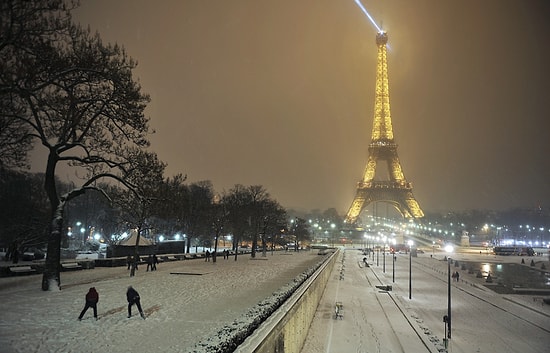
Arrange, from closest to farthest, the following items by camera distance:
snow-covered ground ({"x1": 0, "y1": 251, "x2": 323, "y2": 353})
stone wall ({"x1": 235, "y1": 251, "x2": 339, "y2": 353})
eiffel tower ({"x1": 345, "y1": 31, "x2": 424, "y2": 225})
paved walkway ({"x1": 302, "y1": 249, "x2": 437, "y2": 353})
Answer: stone wall ({"x1": 235, "y1": 251, "x2": 339, "y2": 353})
snow-covered ground ({"x1": 0, "y1": 251, "x2": 323, "y2": 353})
paved walkway ({"x1": 302, "y1": 249, "x2": 437, "y2": 353})
eiffel tower ({"x1": 345, "y1": 31, "x2": 424, "y2": 225})

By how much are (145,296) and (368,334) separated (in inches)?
511

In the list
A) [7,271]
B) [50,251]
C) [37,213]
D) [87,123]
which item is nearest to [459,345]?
[50,251]

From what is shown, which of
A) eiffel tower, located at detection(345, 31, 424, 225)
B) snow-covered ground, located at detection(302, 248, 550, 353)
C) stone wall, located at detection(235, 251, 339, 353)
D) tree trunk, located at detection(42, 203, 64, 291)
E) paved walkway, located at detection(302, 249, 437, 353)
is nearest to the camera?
stone wall, located at detection(235, 251, 339, 353)

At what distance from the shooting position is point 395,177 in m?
138

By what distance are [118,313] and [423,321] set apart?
2090 cm

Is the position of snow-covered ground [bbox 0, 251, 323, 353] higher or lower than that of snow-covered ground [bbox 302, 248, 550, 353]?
higher

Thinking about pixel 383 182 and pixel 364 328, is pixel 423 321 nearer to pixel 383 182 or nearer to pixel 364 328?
pixel 364 328

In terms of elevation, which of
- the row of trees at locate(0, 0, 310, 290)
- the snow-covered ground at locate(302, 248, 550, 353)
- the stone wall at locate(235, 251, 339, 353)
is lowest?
the snow-covered ground at locate(302, 248, 550, 353)

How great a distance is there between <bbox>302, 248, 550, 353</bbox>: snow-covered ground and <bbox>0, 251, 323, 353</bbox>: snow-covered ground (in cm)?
525

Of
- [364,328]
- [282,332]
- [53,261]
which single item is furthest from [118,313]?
[364,328]

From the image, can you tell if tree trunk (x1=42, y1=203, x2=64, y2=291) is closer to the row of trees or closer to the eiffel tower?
the row of trees

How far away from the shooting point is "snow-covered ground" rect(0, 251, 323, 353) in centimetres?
1406

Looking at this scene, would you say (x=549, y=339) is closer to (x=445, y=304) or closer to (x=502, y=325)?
(x=502, y=325)

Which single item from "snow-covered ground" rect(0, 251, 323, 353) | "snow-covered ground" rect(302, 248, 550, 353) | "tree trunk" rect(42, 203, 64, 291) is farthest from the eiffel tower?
"tree trunk" rect(42, 203, 64, 291)
